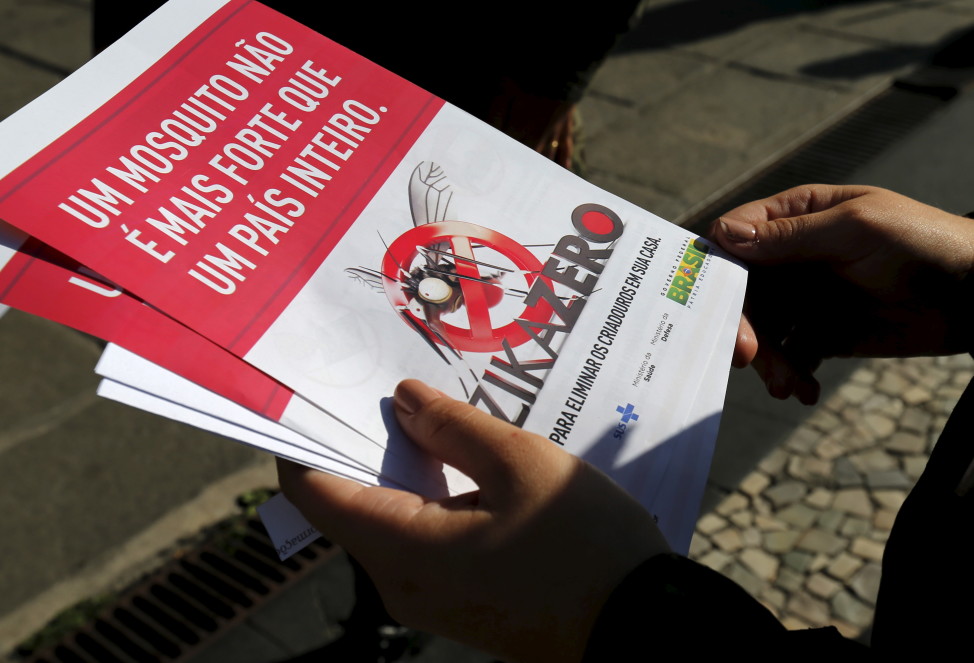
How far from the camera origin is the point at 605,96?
4.75 meters

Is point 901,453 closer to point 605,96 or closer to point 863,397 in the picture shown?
point 863,397

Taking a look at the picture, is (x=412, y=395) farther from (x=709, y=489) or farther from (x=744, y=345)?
(x=709, y=489)

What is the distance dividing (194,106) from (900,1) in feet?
20.9

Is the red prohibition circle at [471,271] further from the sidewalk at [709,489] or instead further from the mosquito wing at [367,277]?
the sidewalk at [709,489]

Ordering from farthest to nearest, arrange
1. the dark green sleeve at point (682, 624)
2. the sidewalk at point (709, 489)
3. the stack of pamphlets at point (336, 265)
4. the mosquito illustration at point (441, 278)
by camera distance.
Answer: the sidewalk at point (709, 489)
the mosquito illustration at point (441, 278)
the stack of pamphlets at point (336, 265)
the dark green sleeve at point (682, 624)

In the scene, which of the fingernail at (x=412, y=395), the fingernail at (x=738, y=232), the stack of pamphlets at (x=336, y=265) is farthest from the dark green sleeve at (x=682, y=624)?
the fingernail at (x=738, y=232)

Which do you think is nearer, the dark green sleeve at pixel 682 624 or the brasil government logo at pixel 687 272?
the dark green sleeve at pixel 682 624

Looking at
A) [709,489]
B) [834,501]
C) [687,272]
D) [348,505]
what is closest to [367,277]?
[348,505]

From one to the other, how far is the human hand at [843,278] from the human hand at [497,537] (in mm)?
500

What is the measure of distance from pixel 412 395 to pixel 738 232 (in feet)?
1.94

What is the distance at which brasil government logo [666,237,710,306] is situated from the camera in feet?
3.94

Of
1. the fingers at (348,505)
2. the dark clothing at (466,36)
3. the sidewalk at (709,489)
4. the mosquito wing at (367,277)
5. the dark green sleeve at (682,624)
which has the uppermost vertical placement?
the dark clothing at (466,36)

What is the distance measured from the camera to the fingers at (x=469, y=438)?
90 cm

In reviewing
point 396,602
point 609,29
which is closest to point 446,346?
point 396,602
